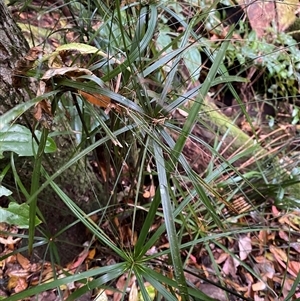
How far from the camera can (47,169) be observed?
91 cm

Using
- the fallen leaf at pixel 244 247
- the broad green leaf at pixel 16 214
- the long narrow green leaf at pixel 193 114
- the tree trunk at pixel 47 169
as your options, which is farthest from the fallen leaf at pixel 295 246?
the broad green leaf at pixel 16 214

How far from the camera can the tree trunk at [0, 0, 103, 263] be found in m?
0.74

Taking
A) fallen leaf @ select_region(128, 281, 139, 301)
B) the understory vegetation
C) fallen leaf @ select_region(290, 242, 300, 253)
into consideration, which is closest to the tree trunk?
the understory vegetation

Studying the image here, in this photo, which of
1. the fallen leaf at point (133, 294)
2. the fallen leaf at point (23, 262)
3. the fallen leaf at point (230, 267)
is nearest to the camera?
the fallen leaf at point (133, 294)

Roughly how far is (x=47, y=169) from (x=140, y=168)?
0.89 ft

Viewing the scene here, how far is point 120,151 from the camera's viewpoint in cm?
88

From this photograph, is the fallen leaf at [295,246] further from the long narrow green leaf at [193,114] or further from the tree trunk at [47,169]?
the long narrow green leaf at [193,114]

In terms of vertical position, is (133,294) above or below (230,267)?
above

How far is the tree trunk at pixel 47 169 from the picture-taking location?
2.44 feet

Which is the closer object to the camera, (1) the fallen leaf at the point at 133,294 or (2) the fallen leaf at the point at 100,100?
(2) the fallen leaf at the point at 100,100

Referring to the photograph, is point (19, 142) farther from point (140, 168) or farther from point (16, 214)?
point (140, 168)

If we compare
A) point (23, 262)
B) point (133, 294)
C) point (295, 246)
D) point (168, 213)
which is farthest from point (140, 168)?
point (295, 246)

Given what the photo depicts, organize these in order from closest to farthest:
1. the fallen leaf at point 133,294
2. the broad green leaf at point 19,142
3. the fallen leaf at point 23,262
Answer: the broad green leaf at point 19,142, the fallen leaf at point 133,294, the fallen leaf at point 23,262

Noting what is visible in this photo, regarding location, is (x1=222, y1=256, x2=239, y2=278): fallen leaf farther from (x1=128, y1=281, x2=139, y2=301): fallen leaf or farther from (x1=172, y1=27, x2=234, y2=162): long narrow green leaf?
(x1=172, y1=27, x2=234, y2=162): long narrow green leaf
